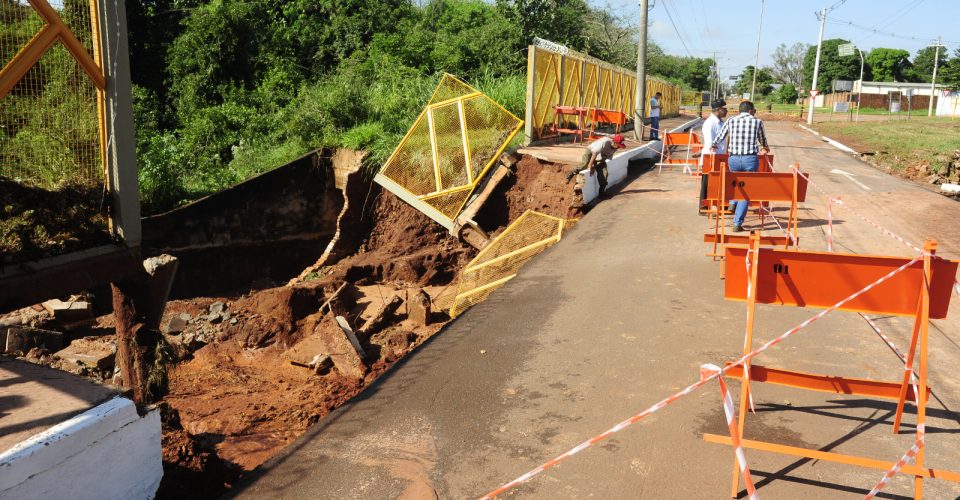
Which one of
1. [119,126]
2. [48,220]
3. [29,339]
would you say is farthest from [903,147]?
[48,220]

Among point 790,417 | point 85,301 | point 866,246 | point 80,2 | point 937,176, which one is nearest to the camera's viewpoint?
point 790,417

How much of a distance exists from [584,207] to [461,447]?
8.84 meters

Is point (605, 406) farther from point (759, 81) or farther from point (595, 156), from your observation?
point (759, 81)

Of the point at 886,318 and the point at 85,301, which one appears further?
the point at 85,301

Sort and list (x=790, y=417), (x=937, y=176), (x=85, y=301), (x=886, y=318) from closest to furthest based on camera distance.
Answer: (x=790, y=417) < (x=886, y=318) < (x=85, y=301) < (x=937, y=176)

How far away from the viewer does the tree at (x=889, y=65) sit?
328ft

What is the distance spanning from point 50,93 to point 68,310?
6.92 meters

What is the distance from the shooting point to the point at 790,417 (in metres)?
4.74

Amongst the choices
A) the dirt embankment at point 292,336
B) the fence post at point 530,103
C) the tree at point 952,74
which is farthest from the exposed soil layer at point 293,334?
the tree at point 952,74

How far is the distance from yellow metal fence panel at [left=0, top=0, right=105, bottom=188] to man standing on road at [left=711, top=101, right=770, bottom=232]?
25.2 feet

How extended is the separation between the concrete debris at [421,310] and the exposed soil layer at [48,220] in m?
4.55

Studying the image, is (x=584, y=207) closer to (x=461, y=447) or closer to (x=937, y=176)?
(x=461, y=447)

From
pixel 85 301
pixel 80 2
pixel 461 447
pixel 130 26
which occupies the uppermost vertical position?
pixel 130 26

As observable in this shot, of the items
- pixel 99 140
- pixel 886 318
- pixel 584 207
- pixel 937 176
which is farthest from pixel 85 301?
pixel 937 176
